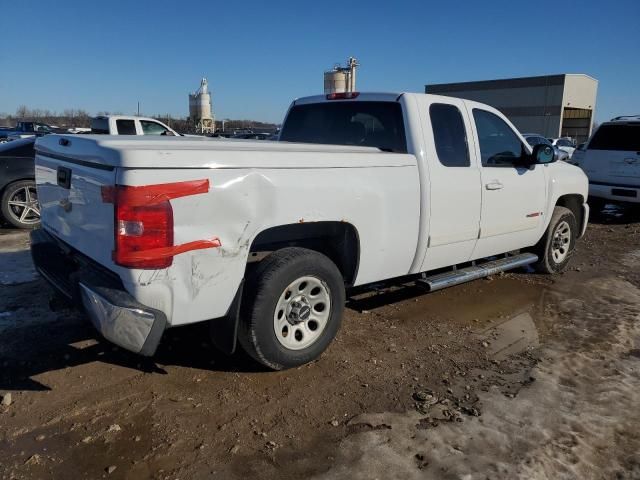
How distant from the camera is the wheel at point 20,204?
8430mm

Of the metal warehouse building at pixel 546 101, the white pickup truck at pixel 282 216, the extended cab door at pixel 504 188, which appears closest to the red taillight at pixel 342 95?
the white pickup truck at pixel 282 216

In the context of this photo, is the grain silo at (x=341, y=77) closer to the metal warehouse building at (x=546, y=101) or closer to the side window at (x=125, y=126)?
the side window at (x=125, y=126)

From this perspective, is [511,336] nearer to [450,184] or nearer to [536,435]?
[450,184]

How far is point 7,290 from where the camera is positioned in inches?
212

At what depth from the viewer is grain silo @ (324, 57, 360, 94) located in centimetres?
3553

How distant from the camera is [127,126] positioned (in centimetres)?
1506

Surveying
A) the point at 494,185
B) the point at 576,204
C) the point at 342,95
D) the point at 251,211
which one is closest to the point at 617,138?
the point at 576,204

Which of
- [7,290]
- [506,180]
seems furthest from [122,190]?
[506,180]

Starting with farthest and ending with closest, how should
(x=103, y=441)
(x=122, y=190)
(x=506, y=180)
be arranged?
1. (x=506, y=180)
2. (x=103, y=441)
3. (x=122, y=190)

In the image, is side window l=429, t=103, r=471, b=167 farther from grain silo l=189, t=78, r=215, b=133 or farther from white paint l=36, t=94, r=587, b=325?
grain silo l=189, t=78, r=215, b=133

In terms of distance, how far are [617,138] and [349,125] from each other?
8361 millimetres

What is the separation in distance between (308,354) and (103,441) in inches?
57.1

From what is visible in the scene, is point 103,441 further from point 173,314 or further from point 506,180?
point 506,180

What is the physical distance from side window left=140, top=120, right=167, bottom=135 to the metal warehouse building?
52732 mm
